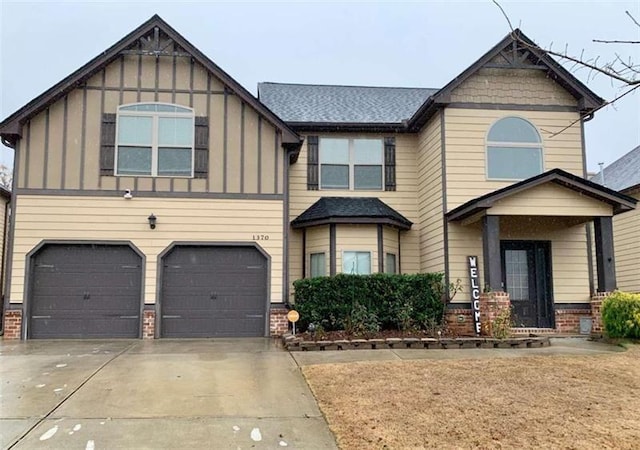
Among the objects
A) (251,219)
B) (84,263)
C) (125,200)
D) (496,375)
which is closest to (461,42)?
(496,375)

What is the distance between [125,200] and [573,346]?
31.9ft

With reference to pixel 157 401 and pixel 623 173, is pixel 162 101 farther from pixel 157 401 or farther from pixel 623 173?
pixel 623 173

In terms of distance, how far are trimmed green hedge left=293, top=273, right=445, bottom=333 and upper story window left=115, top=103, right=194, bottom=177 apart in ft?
13.2

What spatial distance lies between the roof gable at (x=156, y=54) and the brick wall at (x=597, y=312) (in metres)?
7.53

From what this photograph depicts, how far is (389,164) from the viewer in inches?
569

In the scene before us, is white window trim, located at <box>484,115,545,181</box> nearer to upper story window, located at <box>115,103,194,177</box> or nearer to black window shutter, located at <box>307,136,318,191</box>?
black window shutter, located at <box>307,136,318,191</box>

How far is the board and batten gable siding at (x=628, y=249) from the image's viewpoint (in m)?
14.8

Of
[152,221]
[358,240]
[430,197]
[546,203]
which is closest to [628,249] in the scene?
[546,203]

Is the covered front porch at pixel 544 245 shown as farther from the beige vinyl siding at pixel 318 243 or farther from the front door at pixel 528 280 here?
the beige vinyl siding at pixel 318 243

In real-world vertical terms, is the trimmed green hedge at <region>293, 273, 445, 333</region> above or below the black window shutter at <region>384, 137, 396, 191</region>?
below

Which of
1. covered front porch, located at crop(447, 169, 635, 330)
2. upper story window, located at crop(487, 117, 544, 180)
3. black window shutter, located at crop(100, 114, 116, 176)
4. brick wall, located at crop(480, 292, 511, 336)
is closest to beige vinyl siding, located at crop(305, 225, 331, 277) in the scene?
covered front porch, located at crop(447, 169, 635, 330)

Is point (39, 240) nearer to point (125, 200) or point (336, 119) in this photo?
point (125, 200)

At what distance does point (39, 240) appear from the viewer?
38.6ft

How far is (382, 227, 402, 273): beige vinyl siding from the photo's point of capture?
13305 millimetres
